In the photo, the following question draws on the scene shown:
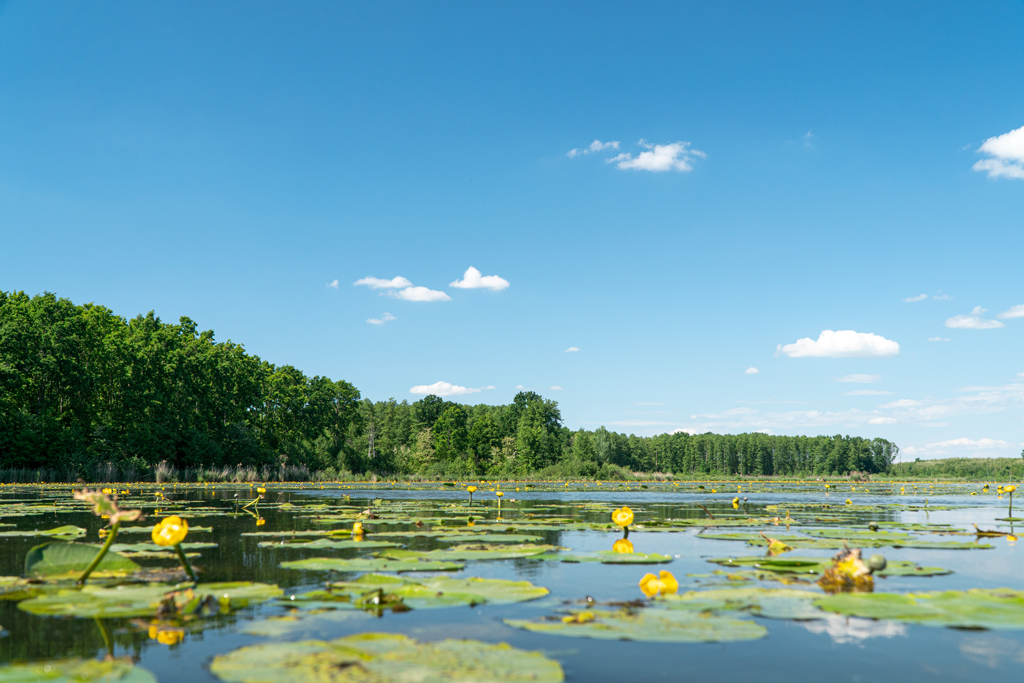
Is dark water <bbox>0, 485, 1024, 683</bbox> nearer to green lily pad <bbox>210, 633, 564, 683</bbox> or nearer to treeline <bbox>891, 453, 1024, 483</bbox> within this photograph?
green lily pad <bbox>210, 633, 564, 683</bbox>

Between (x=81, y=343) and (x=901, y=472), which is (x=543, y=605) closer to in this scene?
(x=81, y=343)

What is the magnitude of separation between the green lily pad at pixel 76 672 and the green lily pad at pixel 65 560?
1.95 meters

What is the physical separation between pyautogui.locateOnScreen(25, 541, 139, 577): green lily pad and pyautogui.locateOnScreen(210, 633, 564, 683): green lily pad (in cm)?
265

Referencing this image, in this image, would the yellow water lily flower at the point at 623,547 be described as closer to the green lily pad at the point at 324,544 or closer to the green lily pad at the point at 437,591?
the green lily pad at the point at 437,591

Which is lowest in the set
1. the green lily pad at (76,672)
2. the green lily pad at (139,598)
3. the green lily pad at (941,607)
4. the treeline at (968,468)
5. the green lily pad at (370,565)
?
the treeline at (968,468)

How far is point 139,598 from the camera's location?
417 cm

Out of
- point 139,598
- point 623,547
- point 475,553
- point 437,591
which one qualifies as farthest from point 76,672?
point 623,547

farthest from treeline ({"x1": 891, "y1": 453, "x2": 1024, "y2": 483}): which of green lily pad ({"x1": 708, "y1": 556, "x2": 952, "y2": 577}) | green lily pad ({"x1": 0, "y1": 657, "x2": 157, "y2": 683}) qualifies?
green lily pad ({"x1": 0, "y1": 657, "x2": 157, "y2": 683})

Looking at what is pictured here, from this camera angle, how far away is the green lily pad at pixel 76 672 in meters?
2.60

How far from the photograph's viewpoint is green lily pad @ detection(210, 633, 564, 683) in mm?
2609

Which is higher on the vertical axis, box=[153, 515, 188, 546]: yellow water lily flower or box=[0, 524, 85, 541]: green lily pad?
box=[153, 515, 188, 546]: yellow water lily flower

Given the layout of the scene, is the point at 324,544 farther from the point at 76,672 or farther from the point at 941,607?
the point at 941,607

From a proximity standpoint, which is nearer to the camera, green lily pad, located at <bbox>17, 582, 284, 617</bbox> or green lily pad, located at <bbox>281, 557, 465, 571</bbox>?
green lily pad, located at <bbox>17, 582, 284, 617</bbox>

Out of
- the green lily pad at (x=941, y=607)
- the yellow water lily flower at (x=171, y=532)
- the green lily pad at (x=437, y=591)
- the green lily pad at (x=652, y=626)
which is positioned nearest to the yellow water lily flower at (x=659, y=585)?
the green lily pad at (x=652, y=626)
